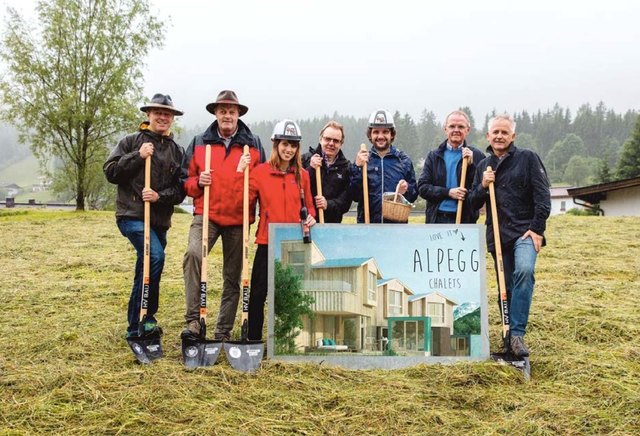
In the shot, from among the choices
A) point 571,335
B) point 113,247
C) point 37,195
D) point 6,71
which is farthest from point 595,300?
point 37,195

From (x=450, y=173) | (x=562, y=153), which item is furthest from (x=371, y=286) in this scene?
(x=562, y=153)

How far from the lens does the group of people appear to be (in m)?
5.74

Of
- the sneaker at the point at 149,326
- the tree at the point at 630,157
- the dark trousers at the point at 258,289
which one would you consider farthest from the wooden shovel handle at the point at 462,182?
the tree at the point at 630,157

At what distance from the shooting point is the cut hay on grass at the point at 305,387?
420 centimetres

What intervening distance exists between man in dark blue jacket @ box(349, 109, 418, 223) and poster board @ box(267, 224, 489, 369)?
2.10ft

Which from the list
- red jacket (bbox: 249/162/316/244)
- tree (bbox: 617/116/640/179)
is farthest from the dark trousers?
tree (bbox: 617/116/640/179)

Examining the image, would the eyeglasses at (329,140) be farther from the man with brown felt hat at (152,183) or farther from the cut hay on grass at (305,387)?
the cut hay on grass at (305,387)

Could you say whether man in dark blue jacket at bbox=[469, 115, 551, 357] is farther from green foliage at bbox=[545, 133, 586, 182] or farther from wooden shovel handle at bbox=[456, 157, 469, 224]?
green foliage at bbox=[545, 133, 586, 182]

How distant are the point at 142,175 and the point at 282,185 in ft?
4.54

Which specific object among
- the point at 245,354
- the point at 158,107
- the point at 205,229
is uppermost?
the point at 158,107

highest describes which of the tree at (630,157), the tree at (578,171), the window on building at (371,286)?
the tree at (578,171)

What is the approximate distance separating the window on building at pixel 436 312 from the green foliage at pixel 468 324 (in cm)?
14

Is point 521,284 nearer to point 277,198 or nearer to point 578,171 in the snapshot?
point 277,198

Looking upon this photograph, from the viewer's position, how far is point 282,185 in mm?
5926
